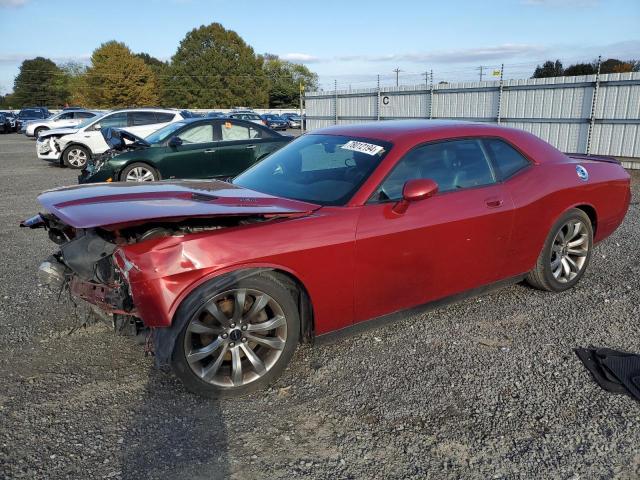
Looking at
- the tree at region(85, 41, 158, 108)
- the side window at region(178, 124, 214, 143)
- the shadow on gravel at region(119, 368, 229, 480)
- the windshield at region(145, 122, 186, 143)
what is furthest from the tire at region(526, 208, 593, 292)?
the tree at region(85, 41, 158, 108)

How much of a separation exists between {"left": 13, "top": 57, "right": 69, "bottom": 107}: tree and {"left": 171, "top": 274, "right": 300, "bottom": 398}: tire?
10046cm

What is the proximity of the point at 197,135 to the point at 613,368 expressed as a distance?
8.29 metres

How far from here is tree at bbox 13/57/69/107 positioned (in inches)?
3536

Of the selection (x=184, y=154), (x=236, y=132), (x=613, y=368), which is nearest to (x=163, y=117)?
(x=236, y=132)

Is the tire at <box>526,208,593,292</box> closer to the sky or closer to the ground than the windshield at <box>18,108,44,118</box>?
closer to the ground

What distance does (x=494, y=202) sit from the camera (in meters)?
3.90

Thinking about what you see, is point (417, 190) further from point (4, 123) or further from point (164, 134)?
point (4, 123)

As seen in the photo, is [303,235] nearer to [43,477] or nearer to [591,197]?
[43,477]

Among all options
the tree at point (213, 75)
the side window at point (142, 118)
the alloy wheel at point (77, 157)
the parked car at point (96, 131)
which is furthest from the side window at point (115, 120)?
the tree at point (213, 75)

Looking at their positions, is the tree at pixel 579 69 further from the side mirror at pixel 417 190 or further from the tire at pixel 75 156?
the side mirror at pixel 417 190

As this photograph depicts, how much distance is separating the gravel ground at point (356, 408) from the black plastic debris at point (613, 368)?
8 centimetres

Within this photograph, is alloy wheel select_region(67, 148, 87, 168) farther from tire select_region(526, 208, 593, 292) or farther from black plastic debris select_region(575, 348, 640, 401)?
black plastic debris select_region(575, 348, 640, 401)

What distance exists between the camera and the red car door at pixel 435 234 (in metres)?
3.36

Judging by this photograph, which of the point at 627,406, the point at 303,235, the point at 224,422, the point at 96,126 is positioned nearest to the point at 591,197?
the point at 627,406
